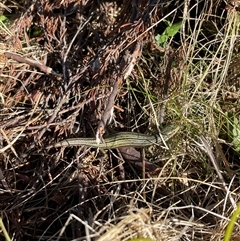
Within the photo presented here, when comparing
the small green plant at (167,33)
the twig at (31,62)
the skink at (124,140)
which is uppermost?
the small green plant at (167,33)

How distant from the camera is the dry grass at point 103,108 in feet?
6.19

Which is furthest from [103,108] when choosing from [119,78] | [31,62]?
[31,62]

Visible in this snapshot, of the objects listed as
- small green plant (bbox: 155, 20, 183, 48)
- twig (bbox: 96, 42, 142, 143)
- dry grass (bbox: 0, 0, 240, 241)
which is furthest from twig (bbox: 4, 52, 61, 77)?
small green plant (bbox: 155, 20, 183, 48)

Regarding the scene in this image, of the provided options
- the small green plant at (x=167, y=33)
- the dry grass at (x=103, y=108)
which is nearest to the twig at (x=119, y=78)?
the dry grass at (x=103, y=108)

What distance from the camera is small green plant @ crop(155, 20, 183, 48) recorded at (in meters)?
2.10

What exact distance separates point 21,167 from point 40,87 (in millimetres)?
334

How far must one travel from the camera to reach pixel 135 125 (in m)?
2.05

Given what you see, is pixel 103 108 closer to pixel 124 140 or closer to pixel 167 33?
pixel 124 140

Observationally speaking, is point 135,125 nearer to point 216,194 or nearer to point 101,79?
point 101,79

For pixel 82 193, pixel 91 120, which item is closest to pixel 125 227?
pixel 82 193

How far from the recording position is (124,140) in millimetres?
1920

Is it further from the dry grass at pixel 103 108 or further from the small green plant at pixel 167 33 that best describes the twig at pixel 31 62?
the small green plant at pixel 167 33

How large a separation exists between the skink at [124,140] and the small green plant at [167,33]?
0.40 metres

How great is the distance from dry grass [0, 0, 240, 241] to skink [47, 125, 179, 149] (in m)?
0.04
